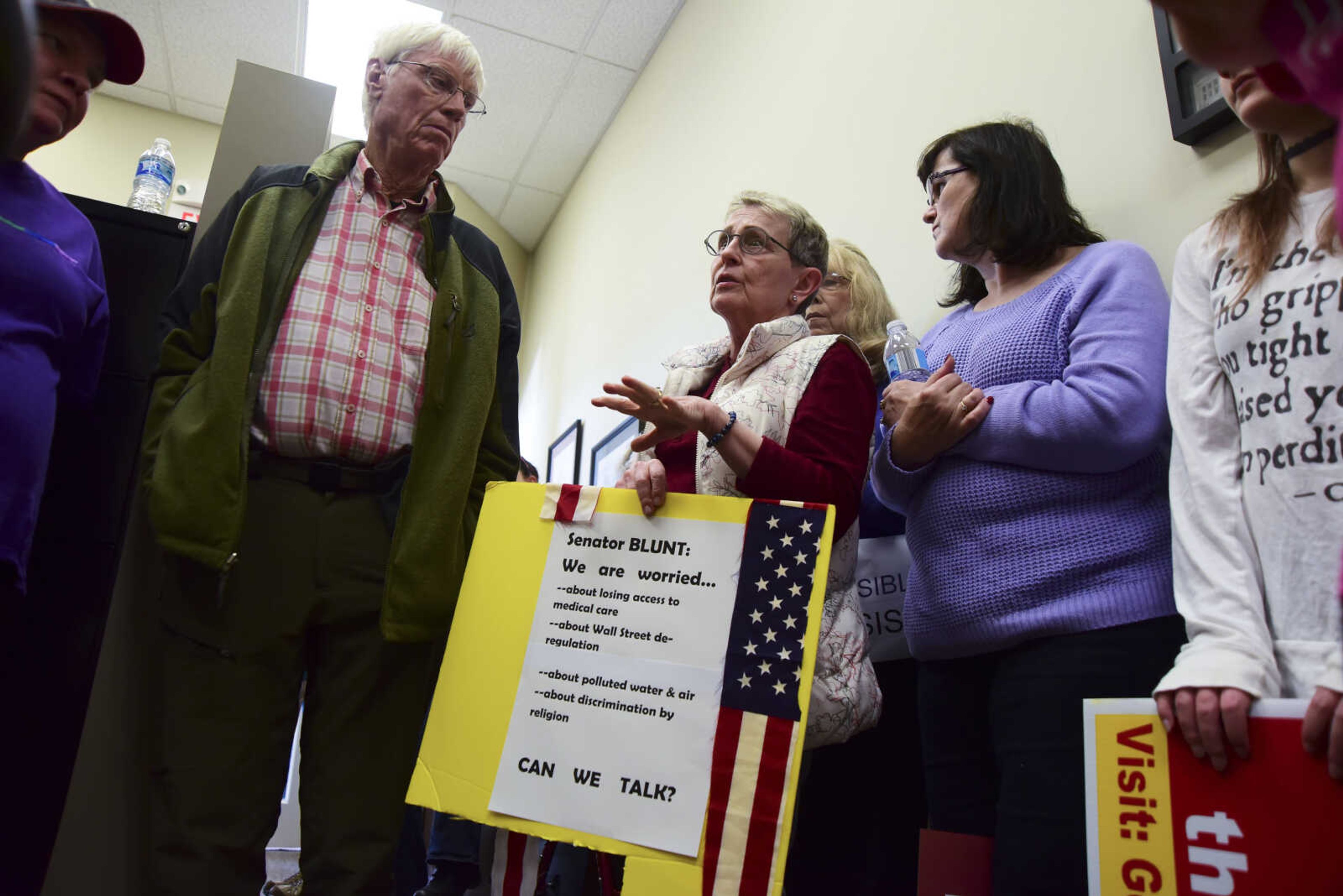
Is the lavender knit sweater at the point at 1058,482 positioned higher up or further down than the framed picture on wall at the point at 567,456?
further down

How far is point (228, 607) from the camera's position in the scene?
4.04 feet

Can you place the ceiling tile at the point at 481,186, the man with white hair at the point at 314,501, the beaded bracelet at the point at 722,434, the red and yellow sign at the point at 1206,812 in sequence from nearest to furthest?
the red and yellow sign at the point at 1206,812, the beaded bracelet at the point at 722,434, the man with white hair at the point at 314,501, the ceiling tile at the point at 481,186

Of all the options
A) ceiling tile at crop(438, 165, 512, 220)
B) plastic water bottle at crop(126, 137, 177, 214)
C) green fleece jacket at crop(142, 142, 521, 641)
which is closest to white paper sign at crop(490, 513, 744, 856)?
green fleece jacket at crop(142, 142, 521, 641)

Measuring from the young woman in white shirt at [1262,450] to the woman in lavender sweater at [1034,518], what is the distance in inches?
3.6

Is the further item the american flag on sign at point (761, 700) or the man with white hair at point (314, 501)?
the man with white hair at point (314, 501)

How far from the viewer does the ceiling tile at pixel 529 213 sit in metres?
4.99

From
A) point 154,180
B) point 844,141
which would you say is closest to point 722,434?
point 844,141

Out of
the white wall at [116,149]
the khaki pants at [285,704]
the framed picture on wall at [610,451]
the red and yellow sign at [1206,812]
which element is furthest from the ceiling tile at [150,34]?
the red and yellow sign at [1206,812]

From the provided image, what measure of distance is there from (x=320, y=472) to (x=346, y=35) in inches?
134

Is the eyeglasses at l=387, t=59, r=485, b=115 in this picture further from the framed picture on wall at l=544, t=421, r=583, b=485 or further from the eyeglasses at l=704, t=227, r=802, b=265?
the framed picture on wall at l=544, t=421, r=583, b=485

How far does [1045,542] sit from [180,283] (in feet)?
4.41

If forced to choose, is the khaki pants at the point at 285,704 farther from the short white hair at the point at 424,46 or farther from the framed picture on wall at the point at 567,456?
the framed picture on wall at the point at 567,456

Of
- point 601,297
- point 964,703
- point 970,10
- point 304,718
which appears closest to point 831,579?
point 964,703

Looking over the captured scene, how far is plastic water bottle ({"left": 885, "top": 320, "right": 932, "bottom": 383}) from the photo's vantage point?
125 cm
